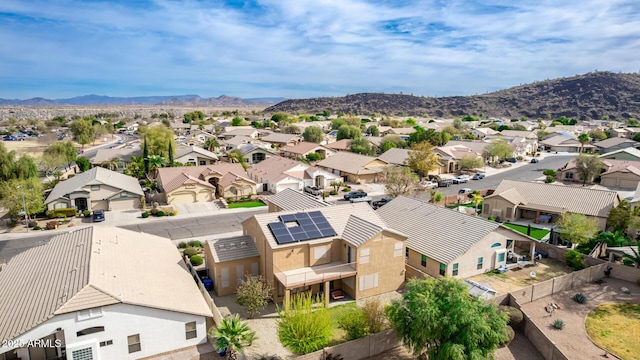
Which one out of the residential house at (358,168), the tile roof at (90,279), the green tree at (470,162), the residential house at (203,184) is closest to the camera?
the tile roof at (90,279)

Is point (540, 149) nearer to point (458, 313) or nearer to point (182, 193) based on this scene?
point (182, 193)

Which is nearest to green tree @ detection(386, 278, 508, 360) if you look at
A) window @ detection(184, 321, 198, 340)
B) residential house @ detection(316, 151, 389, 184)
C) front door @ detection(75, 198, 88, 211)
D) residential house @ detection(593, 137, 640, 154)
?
window @ detection(184, 321, 198, 340)

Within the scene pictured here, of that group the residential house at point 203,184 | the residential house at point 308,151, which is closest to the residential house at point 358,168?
the residential house at point 308,151

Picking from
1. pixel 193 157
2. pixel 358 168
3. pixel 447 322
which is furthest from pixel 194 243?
pixel 193 157

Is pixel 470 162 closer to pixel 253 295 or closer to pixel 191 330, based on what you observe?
pixel 253 295

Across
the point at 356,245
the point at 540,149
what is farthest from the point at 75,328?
the point at 540,149

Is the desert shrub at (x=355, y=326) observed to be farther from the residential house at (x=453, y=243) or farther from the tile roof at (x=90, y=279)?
the residential house at (x=453, y=243)

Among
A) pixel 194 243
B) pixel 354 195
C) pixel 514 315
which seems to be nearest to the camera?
pixel 514 315
